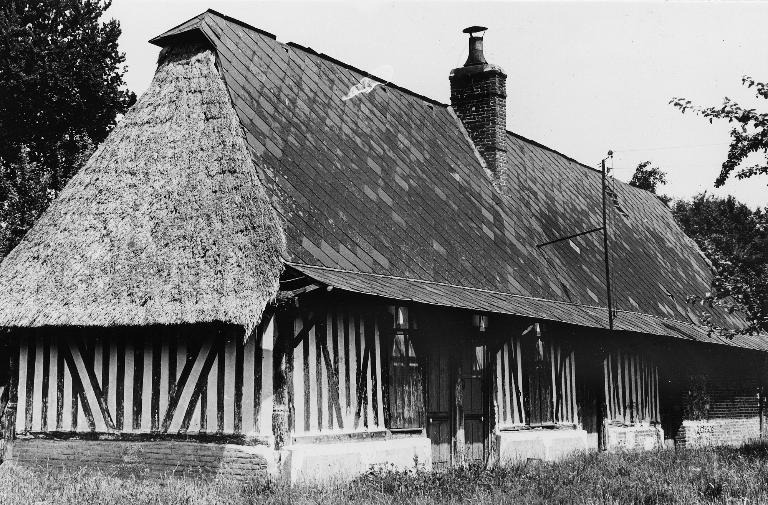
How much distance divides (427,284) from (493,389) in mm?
2208

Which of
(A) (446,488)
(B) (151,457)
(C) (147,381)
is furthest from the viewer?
(C) (147,381)

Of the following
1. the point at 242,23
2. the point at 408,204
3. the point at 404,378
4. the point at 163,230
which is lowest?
the point at 404,378

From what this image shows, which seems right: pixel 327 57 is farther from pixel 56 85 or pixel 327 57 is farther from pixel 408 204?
pixel 56 85

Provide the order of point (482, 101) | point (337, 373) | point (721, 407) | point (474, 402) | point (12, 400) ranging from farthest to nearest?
1. point (721, 407)
2. point (482, 101)
3. point (474, 402)
4. point (12, 400)
5. point (337, 373)

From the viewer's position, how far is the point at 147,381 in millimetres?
12867

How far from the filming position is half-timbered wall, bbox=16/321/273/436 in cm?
1224

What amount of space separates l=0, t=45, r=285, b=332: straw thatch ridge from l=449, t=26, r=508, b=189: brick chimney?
7.76 meters

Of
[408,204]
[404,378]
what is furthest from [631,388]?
[404,378]

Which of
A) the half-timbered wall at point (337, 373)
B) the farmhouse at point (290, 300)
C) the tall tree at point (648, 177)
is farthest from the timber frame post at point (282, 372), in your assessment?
the tall tree at point (648, 177)

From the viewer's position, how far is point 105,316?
1258 centimetres

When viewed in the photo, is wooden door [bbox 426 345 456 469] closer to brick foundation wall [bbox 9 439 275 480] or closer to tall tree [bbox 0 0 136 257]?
brick foundation wall [bbox 9 439 275 480]

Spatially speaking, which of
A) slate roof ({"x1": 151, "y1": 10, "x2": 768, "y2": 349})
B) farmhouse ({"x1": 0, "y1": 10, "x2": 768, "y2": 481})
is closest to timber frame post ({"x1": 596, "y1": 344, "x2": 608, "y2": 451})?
farmhouse ({"x1": 0, "y1": 10, "x2": 768, "y2": 481})

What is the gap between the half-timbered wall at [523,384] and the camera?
16.5 m

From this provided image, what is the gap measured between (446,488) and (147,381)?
160 inches
